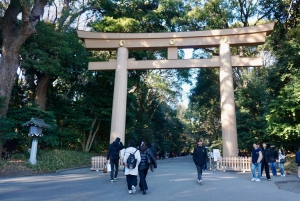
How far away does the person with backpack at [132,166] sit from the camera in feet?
22.7

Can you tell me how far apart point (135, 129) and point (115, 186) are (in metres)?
19.4

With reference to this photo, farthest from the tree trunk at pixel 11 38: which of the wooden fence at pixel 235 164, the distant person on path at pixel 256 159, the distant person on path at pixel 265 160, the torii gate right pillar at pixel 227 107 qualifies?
the distant person on path at pixel 265 160

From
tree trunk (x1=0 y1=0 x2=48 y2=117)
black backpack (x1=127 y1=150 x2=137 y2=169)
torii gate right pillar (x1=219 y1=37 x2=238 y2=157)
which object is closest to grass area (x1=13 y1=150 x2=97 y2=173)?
tree trunk (x1=0 y1=0 x2=48 y2=117)

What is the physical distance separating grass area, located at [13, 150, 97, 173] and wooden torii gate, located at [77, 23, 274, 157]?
314cm

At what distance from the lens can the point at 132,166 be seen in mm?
6891

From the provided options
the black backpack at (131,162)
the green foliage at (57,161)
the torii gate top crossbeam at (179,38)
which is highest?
the torii gate top crossbeam at (179,38)

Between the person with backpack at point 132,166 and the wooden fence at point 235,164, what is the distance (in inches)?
319

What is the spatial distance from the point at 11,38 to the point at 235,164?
1404cm

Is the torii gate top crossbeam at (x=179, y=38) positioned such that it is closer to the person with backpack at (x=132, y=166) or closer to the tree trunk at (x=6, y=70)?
the tree trunk at (x=6, y=70)

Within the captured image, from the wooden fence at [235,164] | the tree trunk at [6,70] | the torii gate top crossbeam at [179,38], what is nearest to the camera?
the wooden fence at [235,164]

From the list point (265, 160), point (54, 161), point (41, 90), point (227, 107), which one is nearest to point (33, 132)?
point (54, 161)

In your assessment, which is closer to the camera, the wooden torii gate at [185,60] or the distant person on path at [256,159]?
the distant person on path at [256,159]

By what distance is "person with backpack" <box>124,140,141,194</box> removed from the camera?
6906 mm

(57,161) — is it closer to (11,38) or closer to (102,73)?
(11,38)
